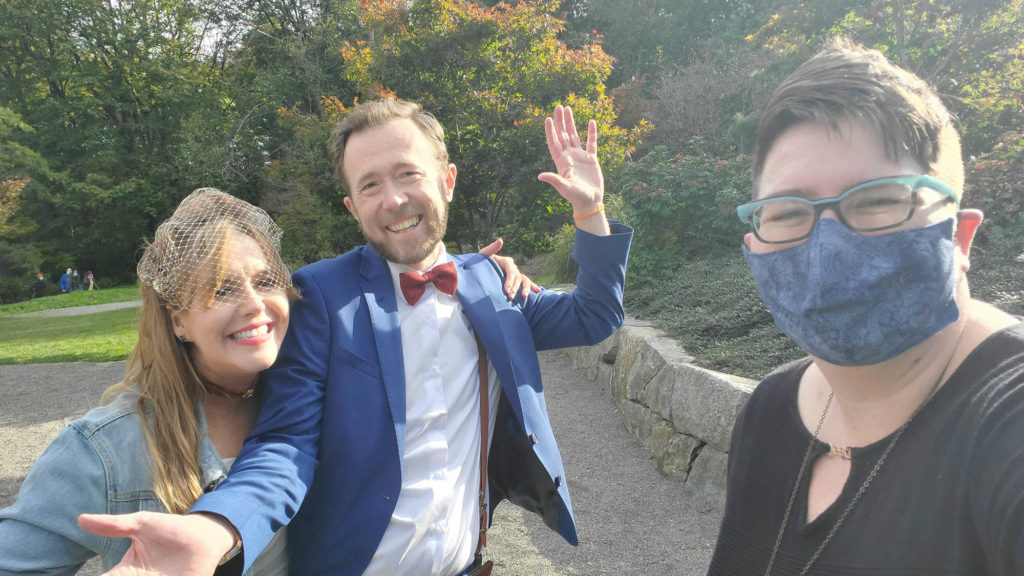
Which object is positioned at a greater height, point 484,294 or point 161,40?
point 161,40

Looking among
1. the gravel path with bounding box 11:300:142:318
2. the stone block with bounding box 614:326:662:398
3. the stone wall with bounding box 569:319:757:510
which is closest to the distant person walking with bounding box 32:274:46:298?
the gravel path with bounding box 11:300:142:318

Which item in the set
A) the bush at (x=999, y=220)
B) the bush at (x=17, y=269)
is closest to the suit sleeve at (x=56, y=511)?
the bush at (x=999, y=220)

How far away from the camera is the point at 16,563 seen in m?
1.33

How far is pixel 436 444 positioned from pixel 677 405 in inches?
127

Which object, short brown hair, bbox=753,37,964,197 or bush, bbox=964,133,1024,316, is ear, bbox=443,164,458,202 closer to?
short brown hair, bbox=753,37,964,197

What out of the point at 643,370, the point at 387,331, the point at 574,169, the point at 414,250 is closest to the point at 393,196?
the point at 414,250

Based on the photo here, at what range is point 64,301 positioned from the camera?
20047 millimetres

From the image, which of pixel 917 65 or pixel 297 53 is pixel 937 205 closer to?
pixel 917 65

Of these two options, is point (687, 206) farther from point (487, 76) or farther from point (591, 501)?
point (591, 501)

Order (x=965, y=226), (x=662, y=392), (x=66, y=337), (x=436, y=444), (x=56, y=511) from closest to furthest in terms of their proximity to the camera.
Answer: (x=965, y=226) → (x=56, y=511) → (x=436, y=444) → (x=662, y=392) → (x=66, y=337)

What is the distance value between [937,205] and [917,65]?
32.5ft

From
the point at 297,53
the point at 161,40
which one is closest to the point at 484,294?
the point at 297,53

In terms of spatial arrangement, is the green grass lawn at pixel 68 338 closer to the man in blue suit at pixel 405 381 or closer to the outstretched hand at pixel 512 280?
the outstretched hand at pixel 512 280

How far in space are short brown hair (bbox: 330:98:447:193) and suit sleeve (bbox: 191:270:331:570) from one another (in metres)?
0.48
